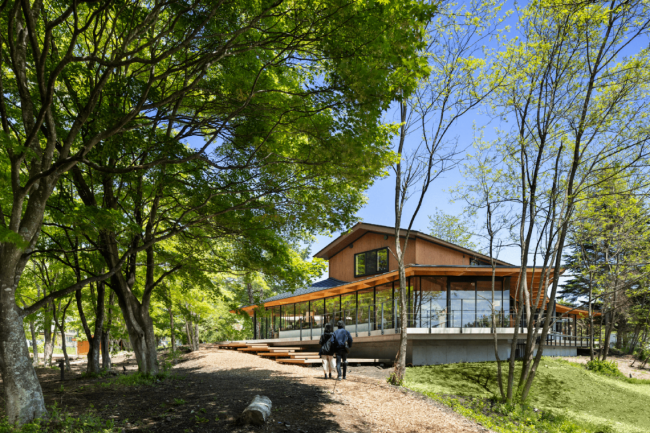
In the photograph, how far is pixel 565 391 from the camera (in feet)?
46.8

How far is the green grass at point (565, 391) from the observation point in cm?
1207

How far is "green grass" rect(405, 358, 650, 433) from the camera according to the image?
1207 cm

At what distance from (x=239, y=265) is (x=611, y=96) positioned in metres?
10.7

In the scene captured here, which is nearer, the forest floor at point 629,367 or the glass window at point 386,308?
the glass window at point 386,308

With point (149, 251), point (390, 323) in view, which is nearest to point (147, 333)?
point (149, 251)

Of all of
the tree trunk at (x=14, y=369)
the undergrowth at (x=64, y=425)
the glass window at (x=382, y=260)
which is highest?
the glass window at (x=382, y=260)

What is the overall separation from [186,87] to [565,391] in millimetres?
15000

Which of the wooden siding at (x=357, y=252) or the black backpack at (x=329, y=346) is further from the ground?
the wooden siding at (x=357, y=252)

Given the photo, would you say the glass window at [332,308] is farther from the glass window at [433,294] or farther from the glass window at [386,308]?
the glass window at [433,294]

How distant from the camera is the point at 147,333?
11109 millimetres

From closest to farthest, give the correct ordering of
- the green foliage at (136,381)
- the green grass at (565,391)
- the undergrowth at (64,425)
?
1. the undergrowth at (64,425)
2. the green foliage at (136,381)
3. the green grass at (565,391)

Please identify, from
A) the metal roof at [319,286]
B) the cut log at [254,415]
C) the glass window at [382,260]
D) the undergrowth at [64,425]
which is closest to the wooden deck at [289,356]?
the metal roof at [319,286]

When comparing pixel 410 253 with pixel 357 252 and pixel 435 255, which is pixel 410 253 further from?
pixel 357 252

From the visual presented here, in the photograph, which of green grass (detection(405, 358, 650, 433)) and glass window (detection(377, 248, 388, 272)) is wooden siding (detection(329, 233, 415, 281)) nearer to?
glass window (detection(377, 248, 388, 272))
